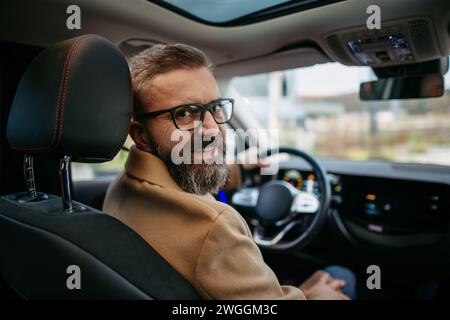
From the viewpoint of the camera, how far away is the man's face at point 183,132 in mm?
1322

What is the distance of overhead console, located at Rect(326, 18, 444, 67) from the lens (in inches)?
62.6

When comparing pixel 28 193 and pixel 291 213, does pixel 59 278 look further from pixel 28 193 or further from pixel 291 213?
pixel 291 213

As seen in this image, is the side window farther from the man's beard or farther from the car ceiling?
the man's beard

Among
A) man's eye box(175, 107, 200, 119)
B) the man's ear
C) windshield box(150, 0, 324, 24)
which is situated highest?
windshield box(150, 0, 324, 24)

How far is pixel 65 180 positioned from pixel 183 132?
1.40ft

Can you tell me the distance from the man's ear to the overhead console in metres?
1.00

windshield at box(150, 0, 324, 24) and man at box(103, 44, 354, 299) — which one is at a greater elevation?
windshield at box(150, 0, 324, 24)

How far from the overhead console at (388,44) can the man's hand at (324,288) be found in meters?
1.12

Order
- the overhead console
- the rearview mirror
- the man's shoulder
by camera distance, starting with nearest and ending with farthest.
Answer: the man's shoulder < the overhead console < the rearview mirror

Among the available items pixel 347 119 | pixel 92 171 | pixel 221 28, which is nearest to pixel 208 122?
pixel 221 28

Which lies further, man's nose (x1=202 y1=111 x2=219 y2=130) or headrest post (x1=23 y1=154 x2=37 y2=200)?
man's nose (x1=202 y1=111 x2=219 y2=130)

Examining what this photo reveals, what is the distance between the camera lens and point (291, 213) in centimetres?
228

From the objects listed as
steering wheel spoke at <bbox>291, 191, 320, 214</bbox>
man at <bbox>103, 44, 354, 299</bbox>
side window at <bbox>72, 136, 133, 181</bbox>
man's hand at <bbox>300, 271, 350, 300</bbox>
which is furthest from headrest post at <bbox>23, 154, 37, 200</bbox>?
steering wheel spoke at <bbox>291, 191, 320, 214</bbox>

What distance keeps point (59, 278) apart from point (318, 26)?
1.48 meters
